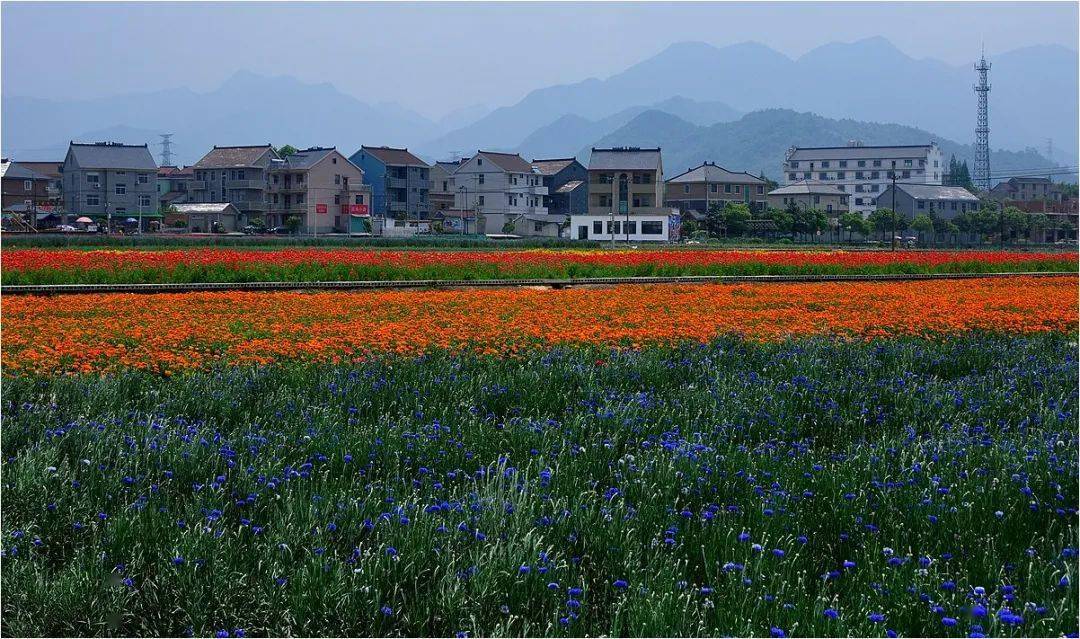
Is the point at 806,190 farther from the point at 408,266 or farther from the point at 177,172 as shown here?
the point at 408,266

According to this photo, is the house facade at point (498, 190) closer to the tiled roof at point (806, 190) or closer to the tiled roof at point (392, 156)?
the tiled roof at point (392, 156)

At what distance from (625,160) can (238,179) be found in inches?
1474

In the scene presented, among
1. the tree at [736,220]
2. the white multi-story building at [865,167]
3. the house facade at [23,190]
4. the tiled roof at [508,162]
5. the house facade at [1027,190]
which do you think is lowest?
the tree at [736,220]

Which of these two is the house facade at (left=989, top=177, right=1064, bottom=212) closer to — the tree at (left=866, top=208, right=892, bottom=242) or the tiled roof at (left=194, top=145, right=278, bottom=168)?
the tree at (left=866, top=208, right=892, bottom=242)

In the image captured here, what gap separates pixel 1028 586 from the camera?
5.33 m

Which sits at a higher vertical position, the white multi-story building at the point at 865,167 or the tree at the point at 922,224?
the white multi-story building at the point at 865,167

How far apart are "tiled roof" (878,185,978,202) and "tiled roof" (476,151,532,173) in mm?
44232

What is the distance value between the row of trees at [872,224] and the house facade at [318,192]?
A: 3238 centimetres

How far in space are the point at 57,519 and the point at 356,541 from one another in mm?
1863

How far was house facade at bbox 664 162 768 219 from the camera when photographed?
122688 mm

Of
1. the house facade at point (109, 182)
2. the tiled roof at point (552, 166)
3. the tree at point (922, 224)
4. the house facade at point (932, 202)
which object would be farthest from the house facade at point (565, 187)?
the house facade at point (109, 182)

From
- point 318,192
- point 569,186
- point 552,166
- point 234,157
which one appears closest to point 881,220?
point 569,186

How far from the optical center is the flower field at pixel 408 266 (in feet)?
84.2

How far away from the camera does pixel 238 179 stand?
103188 millimetres
